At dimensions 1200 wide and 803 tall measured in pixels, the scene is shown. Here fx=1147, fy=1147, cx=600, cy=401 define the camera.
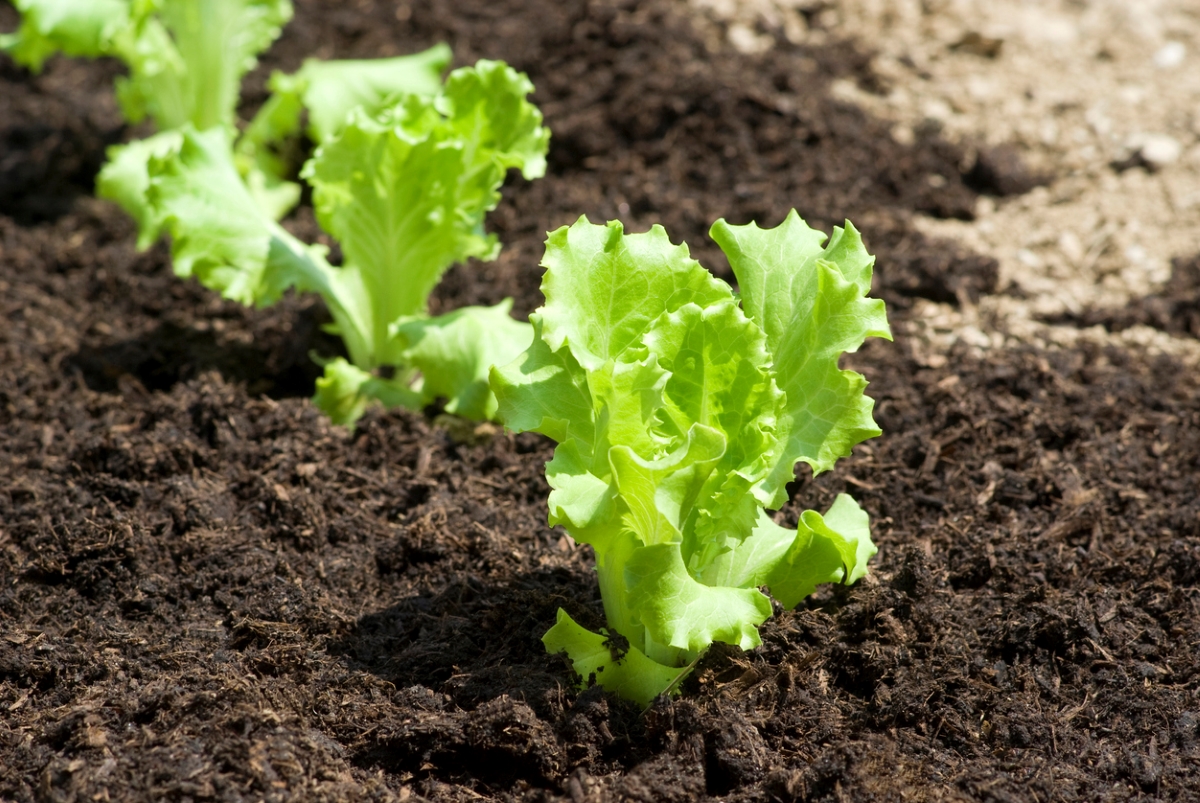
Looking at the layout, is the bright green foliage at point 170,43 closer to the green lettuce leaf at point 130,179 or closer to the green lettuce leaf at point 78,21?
the green lettuce leaf at point 78,21

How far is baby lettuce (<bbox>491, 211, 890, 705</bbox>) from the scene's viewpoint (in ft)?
7.03

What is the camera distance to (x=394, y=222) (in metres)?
3.30

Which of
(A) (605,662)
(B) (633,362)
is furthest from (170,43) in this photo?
(A) (605,662)

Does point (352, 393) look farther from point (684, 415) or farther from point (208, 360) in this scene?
point (684, 415)

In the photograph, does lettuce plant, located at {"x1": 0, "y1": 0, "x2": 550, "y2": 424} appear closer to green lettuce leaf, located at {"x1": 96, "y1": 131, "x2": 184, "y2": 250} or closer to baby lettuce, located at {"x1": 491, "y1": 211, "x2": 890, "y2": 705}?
green lettuce leaf, located at {"x1": 96, "y1": 131, "x2": 184, "y2": 250}

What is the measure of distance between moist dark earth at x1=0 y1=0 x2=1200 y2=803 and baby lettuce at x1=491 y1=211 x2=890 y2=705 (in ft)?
0.69

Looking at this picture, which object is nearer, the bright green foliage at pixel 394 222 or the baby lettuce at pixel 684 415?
the baby lettuce at pixel 684 415

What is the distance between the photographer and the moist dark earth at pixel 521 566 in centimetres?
229

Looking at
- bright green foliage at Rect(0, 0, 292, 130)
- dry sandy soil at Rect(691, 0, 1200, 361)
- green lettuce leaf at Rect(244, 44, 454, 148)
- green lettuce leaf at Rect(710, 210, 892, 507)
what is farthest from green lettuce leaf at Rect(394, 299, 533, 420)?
bright green foliage at Rect(0, 0, 292, 130)

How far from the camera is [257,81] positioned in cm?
535

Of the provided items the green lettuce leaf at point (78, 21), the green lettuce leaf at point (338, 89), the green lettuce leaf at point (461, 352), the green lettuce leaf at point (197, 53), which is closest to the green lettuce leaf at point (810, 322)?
the green lettuce leaf at point (461, 352)

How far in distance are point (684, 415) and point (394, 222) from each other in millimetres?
1367

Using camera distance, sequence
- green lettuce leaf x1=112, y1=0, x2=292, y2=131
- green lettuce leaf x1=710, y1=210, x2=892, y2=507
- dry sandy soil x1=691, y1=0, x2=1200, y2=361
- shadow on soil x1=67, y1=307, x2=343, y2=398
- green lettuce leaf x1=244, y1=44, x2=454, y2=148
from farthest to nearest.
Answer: green lettuce leaf x1=112, y1=0, x2=292, y2=131, green lettuce leaf x1=244, y1=44, x2=454, y2=148, dry sandy soil x1=691, y1=0, x2=1200, y2=361, shadow on soil x1=67, y1=307, x2=343, y2=398, green lettuce leaf x1=710, y1=210, x2=892, y2=507

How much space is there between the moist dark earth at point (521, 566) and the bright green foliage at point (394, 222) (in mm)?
225
